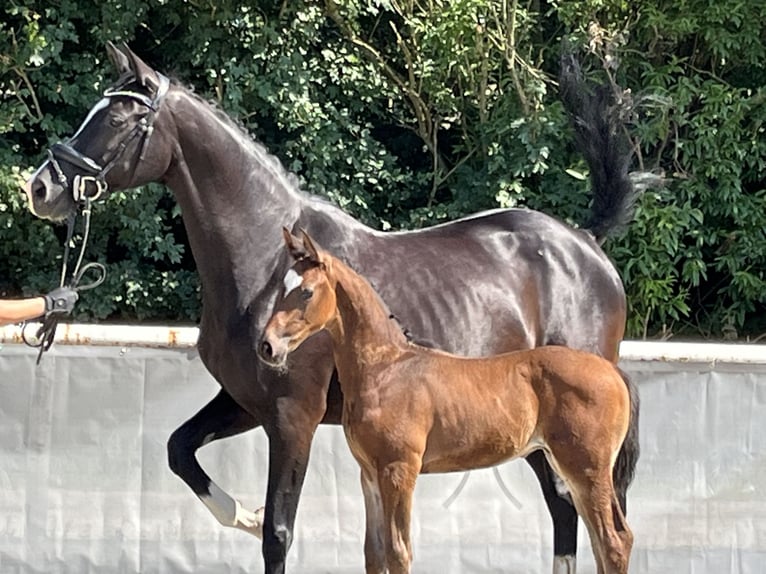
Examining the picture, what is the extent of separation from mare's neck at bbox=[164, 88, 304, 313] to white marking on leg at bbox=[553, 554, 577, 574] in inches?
66.3

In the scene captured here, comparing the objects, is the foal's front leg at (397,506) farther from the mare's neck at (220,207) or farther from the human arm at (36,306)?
the human arm at (36,306)

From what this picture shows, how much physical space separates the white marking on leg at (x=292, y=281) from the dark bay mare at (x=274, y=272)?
30.4 inches

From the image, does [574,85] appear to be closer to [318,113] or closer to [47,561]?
[47,561]

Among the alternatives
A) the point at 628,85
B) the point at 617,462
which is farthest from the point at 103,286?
the point at 617,462

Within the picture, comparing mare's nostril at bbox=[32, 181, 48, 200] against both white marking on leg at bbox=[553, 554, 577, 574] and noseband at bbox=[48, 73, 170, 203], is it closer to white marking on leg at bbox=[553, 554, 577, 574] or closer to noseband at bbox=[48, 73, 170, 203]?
noseband at bbox=[48, 73, 170, 203]

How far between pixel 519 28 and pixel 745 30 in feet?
5.32

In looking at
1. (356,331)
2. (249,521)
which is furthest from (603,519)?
(249,521)

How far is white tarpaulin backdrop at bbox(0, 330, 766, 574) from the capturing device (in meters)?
5.20

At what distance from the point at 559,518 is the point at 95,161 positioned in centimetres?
232

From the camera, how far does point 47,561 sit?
17.0ft

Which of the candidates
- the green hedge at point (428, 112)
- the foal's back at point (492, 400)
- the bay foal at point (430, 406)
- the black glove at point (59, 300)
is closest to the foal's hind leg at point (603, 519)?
the bay foal at point (430, 406)

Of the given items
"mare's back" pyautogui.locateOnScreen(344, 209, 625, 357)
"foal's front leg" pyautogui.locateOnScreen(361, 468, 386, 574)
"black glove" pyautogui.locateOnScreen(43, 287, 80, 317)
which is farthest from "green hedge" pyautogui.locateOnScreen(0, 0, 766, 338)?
"foal's front leg" pyautogui.locateOnScreen(361, 468, 386, 574)

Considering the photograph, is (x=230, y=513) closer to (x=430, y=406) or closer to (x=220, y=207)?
(x=220, y=207)

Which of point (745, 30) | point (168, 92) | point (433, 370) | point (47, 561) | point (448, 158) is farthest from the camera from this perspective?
point (448, 158)
